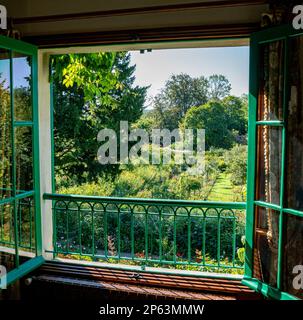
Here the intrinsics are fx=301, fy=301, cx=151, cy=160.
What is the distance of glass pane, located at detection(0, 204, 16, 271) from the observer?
1.97 m

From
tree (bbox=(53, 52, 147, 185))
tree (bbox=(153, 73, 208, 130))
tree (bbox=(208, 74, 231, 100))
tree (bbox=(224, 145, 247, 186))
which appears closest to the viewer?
tree (bbox=(224, 145, 247, 186))

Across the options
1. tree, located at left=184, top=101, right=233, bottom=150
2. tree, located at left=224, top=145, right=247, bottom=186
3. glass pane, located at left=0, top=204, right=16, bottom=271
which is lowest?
glass pane, located at left=0, top=204, right=16, bottom=271

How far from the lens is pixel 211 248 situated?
4.38 m

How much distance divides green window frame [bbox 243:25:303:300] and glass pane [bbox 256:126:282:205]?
23 mm

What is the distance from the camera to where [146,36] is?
1955mm

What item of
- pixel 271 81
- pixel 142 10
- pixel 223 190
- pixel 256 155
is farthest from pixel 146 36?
pixel 223 190

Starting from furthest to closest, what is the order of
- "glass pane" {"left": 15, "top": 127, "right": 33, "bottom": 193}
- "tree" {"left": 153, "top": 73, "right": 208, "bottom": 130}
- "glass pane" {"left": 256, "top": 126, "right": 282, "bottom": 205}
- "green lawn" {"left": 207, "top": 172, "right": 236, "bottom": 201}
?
1. "tree" {"left": 153, "top": 73, "right": 208, "bottom": 130}
2. "green lawn" {"left": 207, "top": 172, "right": 236, "bottom": 201}
3. "glass pane" {"left": 15, "top": 127, "right": 33, "bottom": 193}
4. "glass pane" {"left": 256, "top": 126, "right": 282, "bottom": 205}

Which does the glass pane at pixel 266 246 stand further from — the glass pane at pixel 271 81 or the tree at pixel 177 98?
the tree at pixel 177 98

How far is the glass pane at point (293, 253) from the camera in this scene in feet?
5.31

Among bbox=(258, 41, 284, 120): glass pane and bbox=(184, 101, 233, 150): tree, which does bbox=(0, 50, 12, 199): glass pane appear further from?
bbox=(184, 101, 233, 150): tree

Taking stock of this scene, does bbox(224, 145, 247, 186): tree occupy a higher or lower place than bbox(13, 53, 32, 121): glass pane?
lower

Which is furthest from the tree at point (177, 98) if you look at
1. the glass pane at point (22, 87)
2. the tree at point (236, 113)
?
the glass pane at point (22, 87)

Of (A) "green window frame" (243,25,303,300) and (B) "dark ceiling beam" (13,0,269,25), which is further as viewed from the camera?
(B) "dark ceiling beam" (13,0,269,25)

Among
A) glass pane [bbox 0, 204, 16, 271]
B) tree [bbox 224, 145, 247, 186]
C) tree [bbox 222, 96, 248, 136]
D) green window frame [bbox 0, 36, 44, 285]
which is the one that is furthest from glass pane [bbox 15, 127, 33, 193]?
tree [bbox 222, 96, 248, 136]
